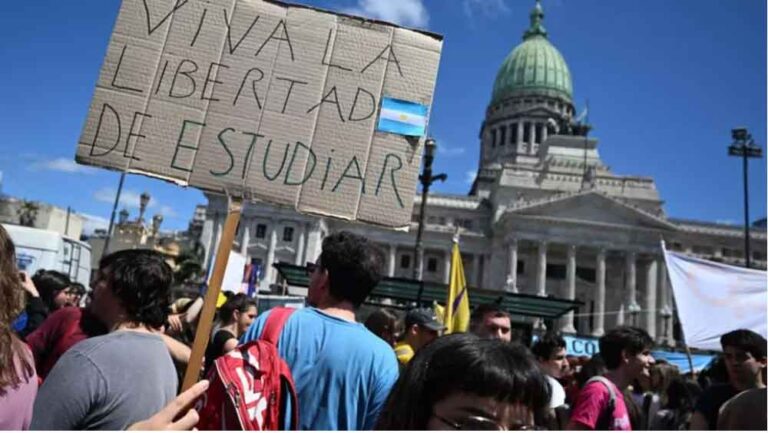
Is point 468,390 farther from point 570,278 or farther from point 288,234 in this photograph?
point 288,234

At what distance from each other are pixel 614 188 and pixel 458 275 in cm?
5448

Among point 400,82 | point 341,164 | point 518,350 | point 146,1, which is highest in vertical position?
point 146,1

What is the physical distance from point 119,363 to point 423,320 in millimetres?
3439

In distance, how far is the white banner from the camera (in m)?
7.62

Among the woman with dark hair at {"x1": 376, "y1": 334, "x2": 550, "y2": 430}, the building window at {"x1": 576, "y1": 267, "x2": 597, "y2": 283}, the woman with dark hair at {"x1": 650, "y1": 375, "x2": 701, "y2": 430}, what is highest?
the building window at {"x1": 576, "y1": 267, "x2": 597, "y2": 283}

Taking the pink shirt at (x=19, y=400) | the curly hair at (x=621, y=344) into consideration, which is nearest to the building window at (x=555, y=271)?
the curly hair at (x=621, y=344)

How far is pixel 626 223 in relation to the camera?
176 feet

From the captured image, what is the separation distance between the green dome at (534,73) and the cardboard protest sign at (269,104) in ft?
247

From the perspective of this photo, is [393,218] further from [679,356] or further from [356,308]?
[679,356]

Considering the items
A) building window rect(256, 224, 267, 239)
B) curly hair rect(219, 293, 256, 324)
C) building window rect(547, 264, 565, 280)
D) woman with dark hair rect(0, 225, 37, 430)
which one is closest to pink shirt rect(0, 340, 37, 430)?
woman with dark hair rect(0, 225, 37, 430)

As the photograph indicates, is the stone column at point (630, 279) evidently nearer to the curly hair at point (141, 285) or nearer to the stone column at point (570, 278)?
the stone column at point (570, 278)

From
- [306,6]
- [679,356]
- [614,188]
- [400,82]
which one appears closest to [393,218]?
[400,82]

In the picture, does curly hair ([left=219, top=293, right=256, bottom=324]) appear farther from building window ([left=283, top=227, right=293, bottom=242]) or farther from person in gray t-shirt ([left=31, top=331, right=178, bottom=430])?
building window ([left=283, top=227, right=293, bottom=242])

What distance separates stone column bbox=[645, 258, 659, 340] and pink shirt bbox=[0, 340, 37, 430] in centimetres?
5486
